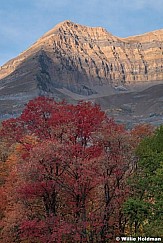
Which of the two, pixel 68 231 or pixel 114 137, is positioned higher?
pixel 114 137

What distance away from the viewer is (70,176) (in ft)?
70.3

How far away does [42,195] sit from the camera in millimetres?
21391

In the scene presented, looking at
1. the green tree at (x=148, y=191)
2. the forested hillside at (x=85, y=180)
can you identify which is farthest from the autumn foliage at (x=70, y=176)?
the green tree at (x=148, y=191)

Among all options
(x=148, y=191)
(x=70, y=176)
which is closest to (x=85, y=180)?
(x=70, y=176)

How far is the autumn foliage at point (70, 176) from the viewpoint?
2056 centimetres

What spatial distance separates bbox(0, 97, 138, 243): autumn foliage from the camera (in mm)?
20562

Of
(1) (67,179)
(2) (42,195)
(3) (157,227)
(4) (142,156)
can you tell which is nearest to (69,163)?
(1) (67,179)

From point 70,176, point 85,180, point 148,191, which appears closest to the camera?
point 148,191

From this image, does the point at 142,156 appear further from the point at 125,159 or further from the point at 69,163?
the point at 69,163

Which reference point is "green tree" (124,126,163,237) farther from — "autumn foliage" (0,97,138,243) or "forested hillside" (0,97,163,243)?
"autumn foliage" (0,97,138,243)

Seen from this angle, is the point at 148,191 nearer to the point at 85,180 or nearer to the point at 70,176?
the point at 85,180

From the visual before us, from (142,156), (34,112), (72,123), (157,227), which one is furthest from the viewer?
(34,112)

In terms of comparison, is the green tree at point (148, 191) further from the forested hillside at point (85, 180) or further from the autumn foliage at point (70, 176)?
the autumn foliage at point (70, 176)

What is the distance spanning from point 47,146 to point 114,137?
3874 mm
